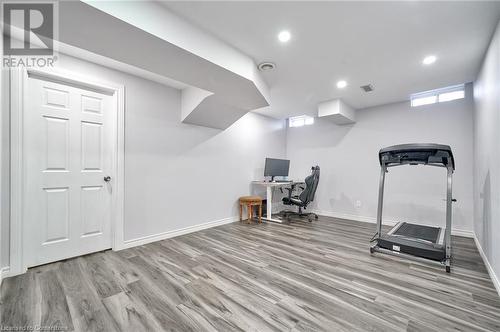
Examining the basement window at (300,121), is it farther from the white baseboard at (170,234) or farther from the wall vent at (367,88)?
the white baseboard at (170,234)

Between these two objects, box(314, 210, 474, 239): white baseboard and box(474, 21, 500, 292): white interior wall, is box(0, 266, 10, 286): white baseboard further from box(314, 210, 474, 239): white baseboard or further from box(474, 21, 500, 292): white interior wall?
box(314, 210, 474, 239): white baseboard

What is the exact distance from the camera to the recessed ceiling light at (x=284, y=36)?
6.79 ft

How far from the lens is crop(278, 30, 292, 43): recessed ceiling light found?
2070mm

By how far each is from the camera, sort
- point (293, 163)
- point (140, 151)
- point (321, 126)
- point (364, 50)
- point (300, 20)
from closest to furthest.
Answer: point (300, 20) < point (364, 50) < point (140, 151) < point (321, 126) < point (293, 163)

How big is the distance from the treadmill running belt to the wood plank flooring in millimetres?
334

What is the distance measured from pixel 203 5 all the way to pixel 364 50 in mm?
1834

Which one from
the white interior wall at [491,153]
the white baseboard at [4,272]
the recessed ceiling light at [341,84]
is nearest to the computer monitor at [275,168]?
the recessed ceiling light at [341,84]

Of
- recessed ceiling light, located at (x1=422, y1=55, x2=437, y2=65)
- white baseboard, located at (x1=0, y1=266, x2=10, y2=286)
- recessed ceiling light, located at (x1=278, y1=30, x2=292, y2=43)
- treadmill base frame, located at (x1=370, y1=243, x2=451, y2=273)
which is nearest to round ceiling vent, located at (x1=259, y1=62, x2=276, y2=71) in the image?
recessed ceiling light, located at (x1=278, y1=30, x2=292, y2=43)

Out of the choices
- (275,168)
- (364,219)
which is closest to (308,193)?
(275,168)

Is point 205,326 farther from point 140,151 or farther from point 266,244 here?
point 140,151

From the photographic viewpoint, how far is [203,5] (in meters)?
1.73

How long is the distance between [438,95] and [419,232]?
256cm

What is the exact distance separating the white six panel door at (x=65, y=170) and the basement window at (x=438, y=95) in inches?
207

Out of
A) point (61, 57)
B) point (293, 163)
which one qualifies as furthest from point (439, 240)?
point (61, 57)
